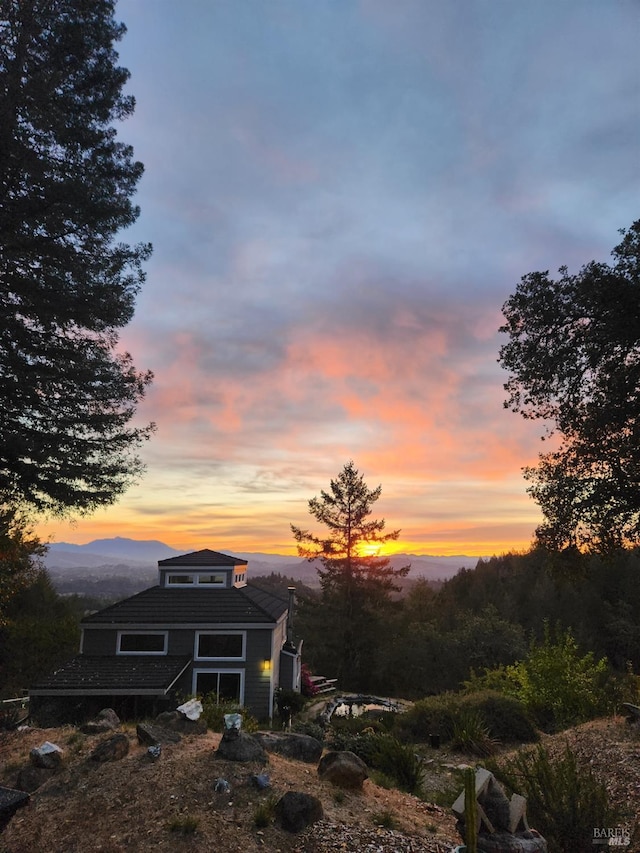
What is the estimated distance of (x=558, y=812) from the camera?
19.1 feet

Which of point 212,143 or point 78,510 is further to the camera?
point 212,143

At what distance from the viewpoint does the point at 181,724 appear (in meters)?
9.66

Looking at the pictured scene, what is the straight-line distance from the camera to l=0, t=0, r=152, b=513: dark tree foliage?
10047 millimetres

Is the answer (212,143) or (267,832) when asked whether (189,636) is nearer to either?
(267,832)

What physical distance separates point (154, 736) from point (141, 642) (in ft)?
45.5

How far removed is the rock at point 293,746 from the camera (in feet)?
29.1

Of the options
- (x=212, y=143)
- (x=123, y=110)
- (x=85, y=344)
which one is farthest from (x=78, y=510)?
(x=212, y=143)

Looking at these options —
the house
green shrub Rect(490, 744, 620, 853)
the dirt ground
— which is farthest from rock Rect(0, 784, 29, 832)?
the house

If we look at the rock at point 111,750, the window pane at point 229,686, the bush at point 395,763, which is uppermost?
the rock at point 111,750

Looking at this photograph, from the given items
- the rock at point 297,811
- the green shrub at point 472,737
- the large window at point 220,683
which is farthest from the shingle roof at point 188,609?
the rock at point 297,811

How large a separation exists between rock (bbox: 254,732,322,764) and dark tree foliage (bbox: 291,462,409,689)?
87.4 feet

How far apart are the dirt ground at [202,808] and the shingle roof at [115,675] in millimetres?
9178

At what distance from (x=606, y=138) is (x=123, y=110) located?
12.3 m

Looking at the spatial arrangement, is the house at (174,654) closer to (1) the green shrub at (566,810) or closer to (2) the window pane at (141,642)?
(2) the window pane at (141,642)
